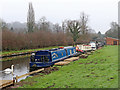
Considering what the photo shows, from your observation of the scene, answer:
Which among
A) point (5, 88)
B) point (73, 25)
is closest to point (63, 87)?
point (5, 88)

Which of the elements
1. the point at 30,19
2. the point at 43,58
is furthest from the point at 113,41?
the point at 43,58

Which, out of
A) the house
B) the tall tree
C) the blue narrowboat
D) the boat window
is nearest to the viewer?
the blue narrowboat

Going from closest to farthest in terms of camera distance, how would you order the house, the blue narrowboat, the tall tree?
the blue narrowboat
the tall tree
the house

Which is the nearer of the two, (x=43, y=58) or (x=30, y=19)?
(x=43, y=58)

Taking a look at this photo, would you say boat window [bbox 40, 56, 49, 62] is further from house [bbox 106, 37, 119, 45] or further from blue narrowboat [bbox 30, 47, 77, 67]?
house [bbox 106, 37, 119, 45]

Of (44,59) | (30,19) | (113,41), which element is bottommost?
(44,59)

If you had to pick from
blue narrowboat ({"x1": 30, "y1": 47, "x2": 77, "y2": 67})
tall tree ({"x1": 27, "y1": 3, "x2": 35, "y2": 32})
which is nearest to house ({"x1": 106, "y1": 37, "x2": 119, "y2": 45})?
tall tree ({"x1": 27, "y1": 3, "x2": 35, "y2": 32})

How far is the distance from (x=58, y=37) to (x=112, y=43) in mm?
18419

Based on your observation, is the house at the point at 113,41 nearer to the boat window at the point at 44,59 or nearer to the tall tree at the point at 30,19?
the tall tree at the point at 30,19

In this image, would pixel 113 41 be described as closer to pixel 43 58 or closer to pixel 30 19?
pixel 30 19

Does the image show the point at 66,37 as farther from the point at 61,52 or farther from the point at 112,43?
the point at 61,52

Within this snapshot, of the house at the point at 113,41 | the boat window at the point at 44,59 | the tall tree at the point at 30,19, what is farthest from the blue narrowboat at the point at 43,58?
the house at the point at 113,41

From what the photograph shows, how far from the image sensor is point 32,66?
1662cm

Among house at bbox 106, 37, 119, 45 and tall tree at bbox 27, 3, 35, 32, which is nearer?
tall tree at bbox 27, 3, 35, 32
